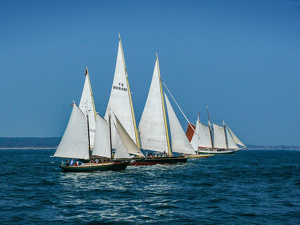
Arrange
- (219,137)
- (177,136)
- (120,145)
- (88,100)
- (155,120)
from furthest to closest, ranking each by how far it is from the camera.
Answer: (219,137), (88,100), (177,136), (155,120), (120,145)

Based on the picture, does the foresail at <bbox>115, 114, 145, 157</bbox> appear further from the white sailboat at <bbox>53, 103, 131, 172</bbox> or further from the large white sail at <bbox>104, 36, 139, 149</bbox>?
the large white sail at <bbox>104, 36, 139, 149</bbox>

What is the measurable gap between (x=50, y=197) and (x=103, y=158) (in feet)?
71.2

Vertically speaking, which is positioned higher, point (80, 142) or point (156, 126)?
point (156, 126)

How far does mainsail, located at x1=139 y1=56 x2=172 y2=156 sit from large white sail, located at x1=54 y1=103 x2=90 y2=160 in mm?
14906

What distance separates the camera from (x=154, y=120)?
223ft

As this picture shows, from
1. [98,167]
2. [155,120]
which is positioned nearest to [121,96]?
[155,120]

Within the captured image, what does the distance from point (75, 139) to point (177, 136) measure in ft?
69.3

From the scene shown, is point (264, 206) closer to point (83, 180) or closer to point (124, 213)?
point (124, 213)

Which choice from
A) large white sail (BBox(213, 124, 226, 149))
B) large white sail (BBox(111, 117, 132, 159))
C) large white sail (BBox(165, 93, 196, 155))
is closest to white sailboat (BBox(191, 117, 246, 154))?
large white sail (BBox(213, 124, 226, 149))

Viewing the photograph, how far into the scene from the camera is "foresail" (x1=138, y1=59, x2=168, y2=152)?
6788 centimetres

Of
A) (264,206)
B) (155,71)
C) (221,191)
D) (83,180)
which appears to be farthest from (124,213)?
(155,71)

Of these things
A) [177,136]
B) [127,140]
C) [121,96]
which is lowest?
[127,140]

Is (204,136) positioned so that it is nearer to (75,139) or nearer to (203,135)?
(203,135)

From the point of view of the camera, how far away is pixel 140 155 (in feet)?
200
